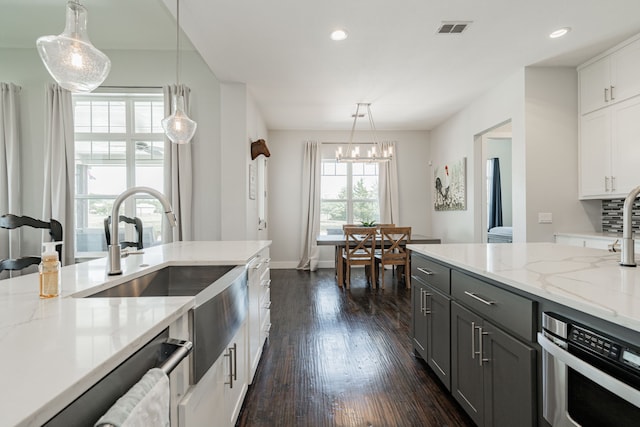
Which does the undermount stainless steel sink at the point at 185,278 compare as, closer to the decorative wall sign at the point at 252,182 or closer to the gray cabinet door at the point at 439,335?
the gray cabinet door at the point at 439,335

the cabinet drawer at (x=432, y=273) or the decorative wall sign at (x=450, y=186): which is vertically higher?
the decorative wall sign at (x=450, y=186)

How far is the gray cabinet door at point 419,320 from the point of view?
2129 mm

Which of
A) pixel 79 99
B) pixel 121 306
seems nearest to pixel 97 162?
pixel 79 99

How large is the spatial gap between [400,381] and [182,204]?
320 cm

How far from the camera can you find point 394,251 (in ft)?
15.4

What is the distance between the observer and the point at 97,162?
4.18 m

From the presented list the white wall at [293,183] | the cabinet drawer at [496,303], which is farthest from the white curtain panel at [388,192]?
the cabinet drawer at [496,303]

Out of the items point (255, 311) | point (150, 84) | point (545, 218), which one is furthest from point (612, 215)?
point (150, 84)

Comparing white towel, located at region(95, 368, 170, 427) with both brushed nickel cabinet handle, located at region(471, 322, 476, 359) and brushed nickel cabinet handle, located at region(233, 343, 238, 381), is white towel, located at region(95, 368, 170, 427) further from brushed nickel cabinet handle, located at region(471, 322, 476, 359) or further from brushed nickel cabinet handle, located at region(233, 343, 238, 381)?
brushed nickel cabinet handle, located at region(471, 322, 476, 359)

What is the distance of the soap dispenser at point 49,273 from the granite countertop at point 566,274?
1614mm

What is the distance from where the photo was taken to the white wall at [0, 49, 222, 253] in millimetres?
3979

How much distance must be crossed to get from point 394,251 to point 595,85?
119 inches

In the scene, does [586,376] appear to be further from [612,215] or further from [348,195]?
[348,195]

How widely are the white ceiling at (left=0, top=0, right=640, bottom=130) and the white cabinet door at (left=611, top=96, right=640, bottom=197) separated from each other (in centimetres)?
68
